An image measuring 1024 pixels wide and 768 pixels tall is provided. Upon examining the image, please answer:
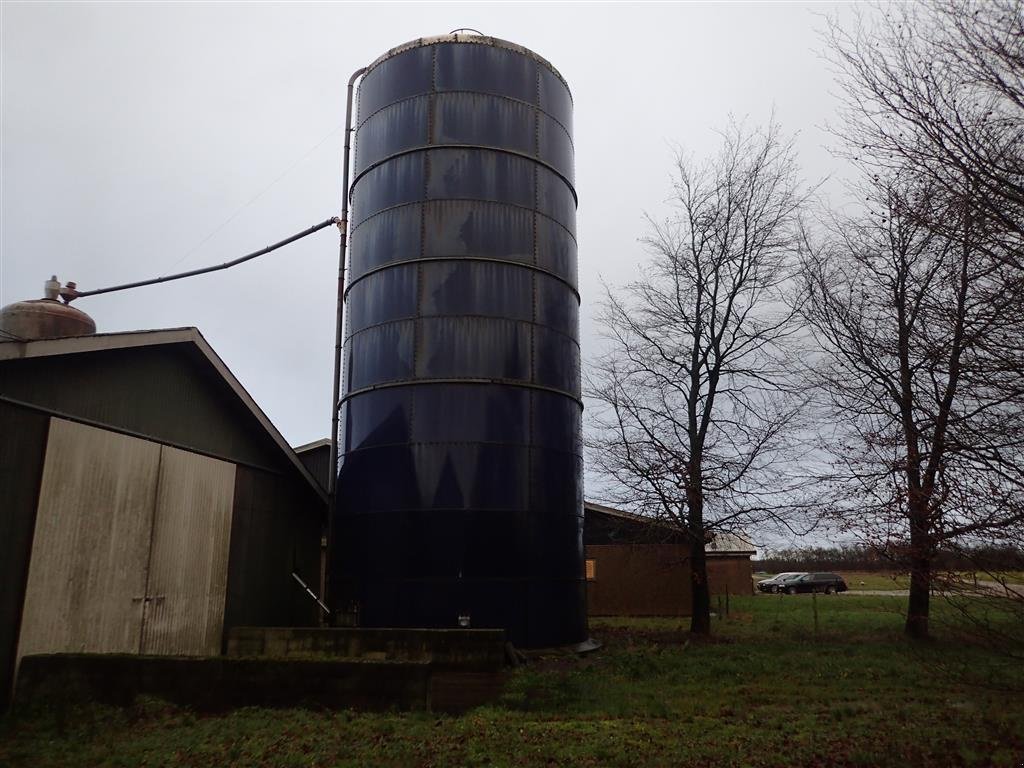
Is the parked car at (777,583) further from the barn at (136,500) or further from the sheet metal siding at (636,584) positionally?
the barn at (136,500)

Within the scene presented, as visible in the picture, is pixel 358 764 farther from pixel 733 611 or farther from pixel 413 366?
pixel 733 611

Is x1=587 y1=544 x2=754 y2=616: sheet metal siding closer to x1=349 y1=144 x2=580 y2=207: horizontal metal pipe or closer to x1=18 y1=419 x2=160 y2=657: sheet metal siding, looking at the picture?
x1=349 y1=144 x2=580 y2=207: horizontal metal pipe

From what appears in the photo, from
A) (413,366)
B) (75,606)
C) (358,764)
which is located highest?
(413,366)

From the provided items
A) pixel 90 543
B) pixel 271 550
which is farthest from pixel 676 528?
pixel 90 543

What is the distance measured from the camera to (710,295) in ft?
68.4

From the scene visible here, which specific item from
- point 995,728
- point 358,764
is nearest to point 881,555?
point 995,728

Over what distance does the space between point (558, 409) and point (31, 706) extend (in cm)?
980

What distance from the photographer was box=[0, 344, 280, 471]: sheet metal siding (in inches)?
412

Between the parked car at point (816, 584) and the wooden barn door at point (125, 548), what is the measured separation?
34652 mm

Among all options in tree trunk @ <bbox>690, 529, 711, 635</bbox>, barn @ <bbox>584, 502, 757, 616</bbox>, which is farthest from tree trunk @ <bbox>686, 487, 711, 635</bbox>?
barn @ <bbox>584, 502, 757, 616</bbox>

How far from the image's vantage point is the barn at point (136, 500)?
10.1 meters

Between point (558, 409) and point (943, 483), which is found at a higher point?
point (558, 409)

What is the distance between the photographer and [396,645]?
472 inches

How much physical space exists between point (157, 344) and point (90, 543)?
10.2ft
